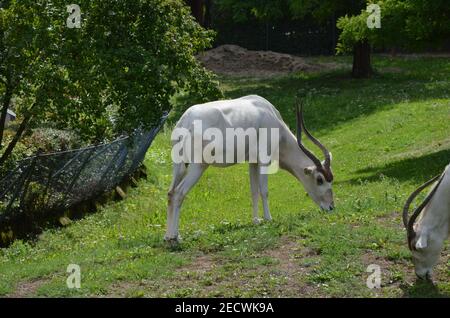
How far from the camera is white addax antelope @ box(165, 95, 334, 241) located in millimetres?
11953

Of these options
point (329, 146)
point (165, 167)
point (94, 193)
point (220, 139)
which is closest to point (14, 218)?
point (94, 193)

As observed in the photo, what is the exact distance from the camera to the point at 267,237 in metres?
11.1

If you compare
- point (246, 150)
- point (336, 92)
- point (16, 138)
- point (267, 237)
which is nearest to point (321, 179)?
point (246, 150)

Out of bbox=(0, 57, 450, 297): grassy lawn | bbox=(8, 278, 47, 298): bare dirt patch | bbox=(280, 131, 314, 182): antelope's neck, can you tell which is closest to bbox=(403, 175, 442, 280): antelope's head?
bbox=(0, 57, 450, 297): grassy lawn

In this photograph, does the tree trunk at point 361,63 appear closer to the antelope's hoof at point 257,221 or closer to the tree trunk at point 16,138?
the tree trunk at point 16,138

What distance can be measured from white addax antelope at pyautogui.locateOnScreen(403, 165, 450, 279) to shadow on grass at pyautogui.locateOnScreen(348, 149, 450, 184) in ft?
21.5

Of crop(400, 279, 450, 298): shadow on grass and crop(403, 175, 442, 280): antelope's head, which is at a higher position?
crop(403, 175, 442, 280): antelope's head

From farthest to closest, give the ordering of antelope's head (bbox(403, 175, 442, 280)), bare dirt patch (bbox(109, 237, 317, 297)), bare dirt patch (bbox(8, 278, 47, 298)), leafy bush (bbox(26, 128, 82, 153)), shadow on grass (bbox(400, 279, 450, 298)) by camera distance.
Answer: leafy bush (bbox(26, 128, 82, 153))
bare dirt patch (bbox(8, 278, 47, 298))
bare dirt patch (bbox(109, 237, 317, 297))
antelope's head (bbox(403, 175, 442, 280))
shadow on grass (bbox(400, 279, 450, 298))

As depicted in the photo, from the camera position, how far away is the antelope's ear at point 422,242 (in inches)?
348

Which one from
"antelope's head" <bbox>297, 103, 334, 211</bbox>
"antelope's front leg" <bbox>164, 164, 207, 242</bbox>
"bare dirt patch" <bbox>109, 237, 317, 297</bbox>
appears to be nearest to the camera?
"bare dirt patch" <bbox>109, 237, 317, 297</bbox>

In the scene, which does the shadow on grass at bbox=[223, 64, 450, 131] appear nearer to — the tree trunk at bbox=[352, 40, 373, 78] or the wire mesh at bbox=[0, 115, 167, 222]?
the tree trunk at bbox=[352, 40, 373, 78]

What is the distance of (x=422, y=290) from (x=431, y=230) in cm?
60

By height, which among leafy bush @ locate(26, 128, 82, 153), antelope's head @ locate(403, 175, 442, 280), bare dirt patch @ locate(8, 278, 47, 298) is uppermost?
leafy bush @ locate(26, 128, 82, 153)

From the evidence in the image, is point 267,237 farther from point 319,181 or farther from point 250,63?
point 250,63
